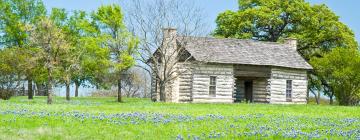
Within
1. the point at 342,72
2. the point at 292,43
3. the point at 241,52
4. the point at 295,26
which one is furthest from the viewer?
the point at 295,26

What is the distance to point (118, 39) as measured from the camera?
43969 mm

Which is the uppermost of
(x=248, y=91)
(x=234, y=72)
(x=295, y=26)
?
(x=295, y=26)

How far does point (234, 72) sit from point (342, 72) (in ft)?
34.1

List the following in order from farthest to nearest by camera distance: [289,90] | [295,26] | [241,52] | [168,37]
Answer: [295,26]
[289,90]
[241,52]
[168,37]

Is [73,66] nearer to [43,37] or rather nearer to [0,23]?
[43,37]

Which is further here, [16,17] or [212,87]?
[16,17]

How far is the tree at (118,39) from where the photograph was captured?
42.6 meters

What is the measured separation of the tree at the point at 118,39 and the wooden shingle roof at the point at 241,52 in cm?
402

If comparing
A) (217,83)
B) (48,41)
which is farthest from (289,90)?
(48,41)

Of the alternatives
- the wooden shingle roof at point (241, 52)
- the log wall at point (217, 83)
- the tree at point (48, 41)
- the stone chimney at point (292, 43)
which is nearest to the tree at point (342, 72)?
the stone chimney at point (292, 43)

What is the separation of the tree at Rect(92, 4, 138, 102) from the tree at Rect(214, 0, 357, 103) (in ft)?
51.9

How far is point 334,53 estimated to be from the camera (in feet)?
160

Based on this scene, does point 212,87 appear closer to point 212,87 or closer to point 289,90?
point 212,87

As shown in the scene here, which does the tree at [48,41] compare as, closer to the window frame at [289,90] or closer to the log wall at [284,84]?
the log wall at [284,84]
